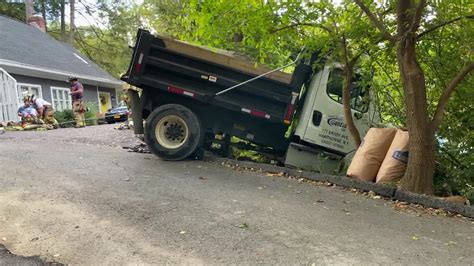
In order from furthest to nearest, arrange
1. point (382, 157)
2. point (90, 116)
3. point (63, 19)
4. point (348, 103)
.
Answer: point (63, 19), point (90, 116), point (348, 103), point (382, 157)

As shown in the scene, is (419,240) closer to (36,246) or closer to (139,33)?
(36,246)

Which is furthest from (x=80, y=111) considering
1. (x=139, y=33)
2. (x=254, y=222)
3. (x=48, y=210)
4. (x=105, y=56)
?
(x=105, y=56)

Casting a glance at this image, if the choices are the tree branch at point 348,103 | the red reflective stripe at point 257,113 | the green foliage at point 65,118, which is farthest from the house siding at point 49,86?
the tree branch at point 348,103

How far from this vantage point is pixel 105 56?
4188cm

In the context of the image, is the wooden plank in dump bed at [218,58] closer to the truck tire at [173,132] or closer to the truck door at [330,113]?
the truck door at [330,113]

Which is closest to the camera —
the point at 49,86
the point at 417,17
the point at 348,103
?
the point at 417,17

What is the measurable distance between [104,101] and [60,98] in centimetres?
658

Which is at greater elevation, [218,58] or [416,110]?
[218,58]

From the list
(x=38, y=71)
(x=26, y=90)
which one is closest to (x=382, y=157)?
(x=38, y=71)

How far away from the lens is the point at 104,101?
29.1 meters

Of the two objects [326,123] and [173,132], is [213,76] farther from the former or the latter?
[326,123]

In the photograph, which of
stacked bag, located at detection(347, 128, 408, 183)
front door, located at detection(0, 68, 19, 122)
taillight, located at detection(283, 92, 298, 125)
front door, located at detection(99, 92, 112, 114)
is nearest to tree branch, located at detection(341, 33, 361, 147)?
stacked bag, located at detection(347, 128, 408, 183)

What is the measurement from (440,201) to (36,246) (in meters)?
5.30

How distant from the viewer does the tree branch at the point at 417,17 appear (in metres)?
6.16
